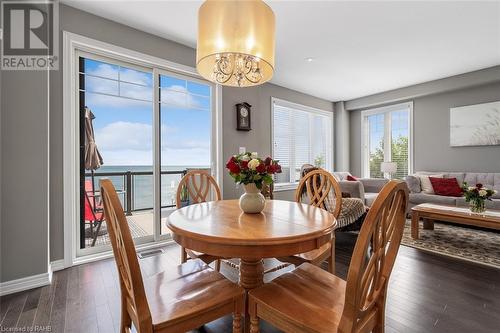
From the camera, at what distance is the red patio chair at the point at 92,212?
277cm

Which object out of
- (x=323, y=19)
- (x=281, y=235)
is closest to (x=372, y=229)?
(x=281, y=235)

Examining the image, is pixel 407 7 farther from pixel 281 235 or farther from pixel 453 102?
pixel 453 102

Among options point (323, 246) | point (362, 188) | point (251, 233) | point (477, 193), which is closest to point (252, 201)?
point (251, 233)

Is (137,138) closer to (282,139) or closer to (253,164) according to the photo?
(253,164)

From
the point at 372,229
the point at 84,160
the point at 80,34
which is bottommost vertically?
the point at 372,229

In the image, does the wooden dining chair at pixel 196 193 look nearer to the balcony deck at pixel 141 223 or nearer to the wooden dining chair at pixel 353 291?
the wooden dining chair at pixel 353 291

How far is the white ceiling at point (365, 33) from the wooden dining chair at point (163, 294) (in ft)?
7.81

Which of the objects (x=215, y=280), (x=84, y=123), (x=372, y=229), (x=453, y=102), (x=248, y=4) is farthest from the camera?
(x=453, y=102)

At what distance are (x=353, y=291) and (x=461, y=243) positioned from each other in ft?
11.3

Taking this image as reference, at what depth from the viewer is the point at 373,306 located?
1046mm

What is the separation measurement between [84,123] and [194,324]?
8.46 ft

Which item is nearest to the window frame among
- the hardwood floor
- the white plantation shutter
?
the white plantation shutter

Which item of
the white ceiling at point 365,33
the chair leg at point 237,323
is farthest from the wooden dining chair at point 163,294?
the white ceiling at point 365,33

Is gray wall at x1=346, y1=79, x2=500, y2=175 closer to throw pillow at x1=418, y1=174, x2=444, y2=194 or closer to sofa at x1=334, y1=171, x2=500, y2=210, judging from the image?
sofa at x1=334, y1=171, x2=500, y2=210
